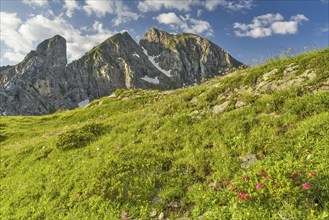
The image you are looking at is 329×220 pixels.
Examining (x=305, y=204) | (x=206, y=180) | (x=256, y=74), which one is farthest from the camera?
(x=256, y=74)

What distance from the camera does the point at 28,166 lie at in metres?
19.4

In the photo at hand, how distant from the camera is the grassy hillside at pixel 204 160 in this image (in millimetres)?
9086

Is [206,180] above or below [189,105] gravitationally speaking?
below

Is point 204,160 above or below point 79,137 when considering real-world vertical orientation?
below

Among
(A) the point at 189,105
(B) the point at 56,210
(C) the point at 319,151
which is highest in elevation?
(A) the point at 189,105

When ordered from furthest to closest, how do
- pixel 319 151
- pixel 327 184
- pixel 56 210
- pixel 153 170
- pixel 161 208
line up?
pixel 153 170, pixel 56 210, pixel 161 208, pixel 319 151, pixel 327 184

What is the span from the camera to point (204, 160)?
43.7 feet

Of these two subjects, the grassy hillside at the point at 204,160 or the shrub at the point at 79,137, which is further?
the shrub at the point at 79,137

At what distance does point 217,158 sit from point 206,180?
54.1 inches

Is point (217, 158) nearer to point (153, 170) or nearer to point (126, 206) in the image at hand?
point (153, 170)

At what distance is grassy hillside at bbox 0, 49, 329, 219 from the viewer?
358 inches

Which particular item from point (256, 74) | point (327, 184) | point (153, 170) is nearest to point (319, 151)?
point (327, 184)

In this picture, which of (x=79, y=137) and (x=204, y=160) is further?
(x=79, y=137)

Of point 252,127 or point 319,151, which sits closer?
point 319,151
